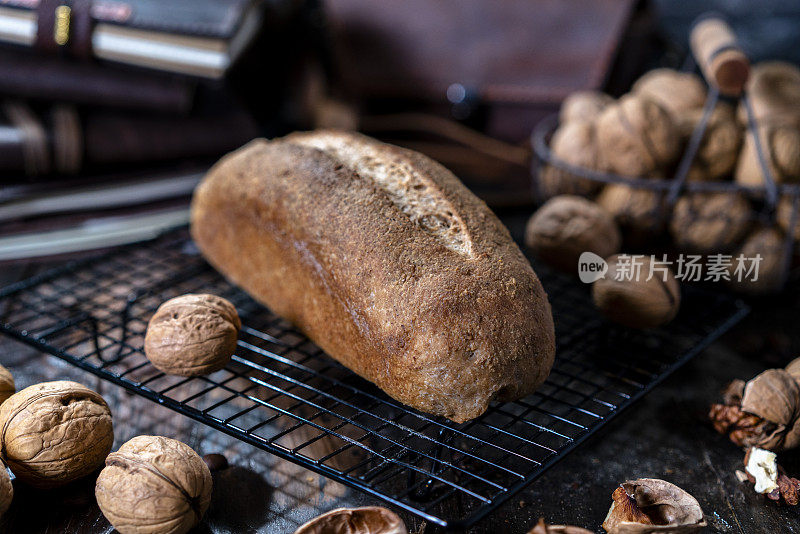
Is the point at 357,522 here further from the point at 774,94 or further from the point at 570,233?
the point at 774,94

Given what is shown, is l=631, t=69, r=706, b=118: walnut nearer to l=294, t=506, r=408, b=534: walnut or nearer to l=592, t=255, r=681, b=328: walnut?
l=592, t=255, r=681, b=328: walnut

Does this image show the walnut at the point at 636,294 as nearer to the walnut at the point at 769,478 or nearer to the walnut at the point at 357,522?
the walnut at the point at 769,478

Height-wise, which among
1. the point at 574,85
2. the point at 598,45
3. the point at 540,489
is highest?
the point at 598,45

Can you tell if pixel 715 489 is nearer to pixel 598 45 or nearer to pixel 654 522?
pixel 654 522

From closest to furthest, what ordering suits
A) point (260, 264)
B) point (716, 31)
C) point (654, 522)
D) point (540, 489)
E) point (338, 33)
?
point (654, 522), point (540, 489), point (260, 264), point (716, 31), point (338, 33)

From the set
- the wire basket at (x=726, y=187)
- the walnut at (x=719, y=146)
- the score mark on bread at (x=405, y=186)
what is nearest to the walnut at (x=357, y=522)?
the score mark on bread at (x=405, y=186)

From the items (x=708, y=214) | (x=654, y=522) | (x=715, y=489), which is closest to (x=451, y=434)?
(x=654, y=522)

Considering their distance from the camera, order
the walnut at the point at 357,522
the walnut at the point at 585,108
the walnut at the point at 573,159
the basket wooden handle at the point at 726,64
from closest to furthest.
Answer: the walnut at the point at 357,522
the basket wooden handle at the point at 726,64
the walnut at the point at 573,159
the walnut at the point at 585,108
